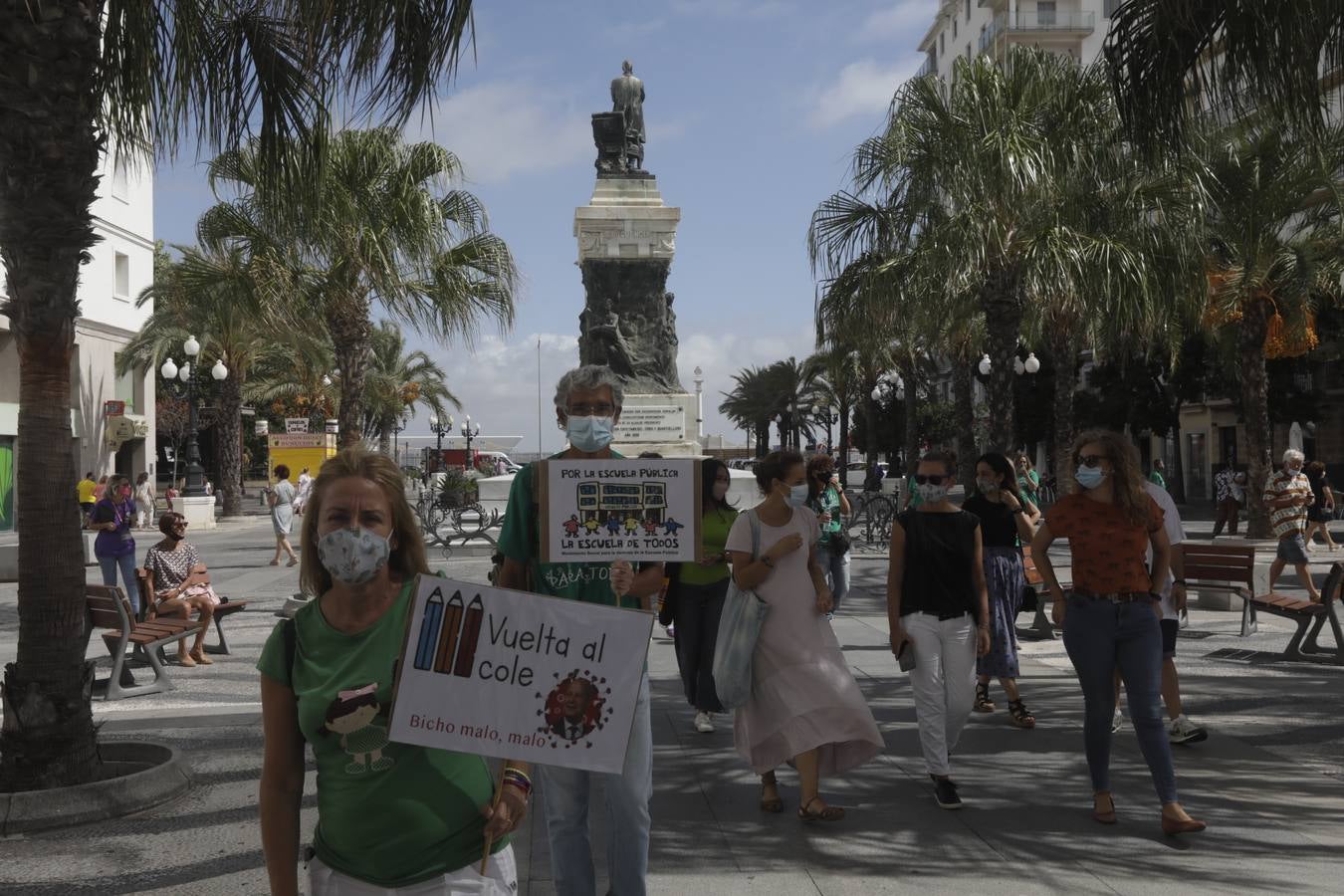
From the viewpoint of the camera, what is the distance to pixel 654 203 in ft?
89.4

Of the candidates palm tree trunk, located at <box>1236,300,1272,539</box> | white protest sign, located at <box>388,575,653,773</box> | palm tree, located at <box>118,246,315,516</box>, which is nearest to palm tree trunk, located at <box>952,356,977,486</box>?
palm tree trunk, located at <box>1236,300,1272,539</box>

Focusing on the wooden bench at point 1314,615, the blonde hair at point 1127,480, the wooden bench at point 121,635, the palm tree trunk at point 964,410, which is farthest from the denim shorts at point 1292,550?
the palm tree trunk at point 964,410

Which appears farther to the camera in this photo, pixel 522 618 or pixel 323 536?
pixel 522 618

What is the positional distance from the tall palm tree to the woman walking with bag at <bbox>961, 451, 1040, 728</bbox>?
253 inches

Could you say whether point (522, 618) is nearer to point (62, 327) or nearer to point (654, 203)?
point (62, 327)

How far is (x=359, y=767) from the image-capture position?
2.48 meters

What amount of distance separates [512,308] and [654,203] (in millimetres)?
11248

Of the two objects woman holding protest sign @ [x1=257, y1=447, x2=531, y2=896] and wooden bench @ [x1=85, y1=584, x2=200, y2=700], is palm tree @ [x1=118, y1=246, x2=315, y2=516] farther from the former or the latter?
woman holding protest sign @ [x1=257, y1=447, x2=531, y2=896]

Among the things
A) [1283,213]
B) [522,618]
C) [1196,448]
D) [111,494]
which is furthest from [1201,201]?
[1196,448]

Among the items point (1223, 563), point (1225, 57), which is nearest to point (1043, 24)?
point (1223, 563)

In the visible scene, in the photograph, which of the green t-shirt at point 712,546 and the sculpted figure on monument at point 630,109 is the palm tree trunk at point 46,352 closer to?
the green t-shirt at point 712,546

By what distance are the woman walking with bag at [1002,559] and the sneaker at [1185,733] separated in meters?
0.80

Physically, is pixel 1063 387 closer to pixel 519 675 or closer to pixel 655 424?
pixel 655 424

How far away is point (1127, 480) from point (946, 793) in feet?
5.28
